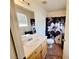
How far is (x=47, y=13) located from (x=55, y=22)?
80 cm

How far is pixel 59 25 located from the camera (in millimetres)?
5598

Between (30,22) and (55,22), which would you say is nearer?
(30,22)

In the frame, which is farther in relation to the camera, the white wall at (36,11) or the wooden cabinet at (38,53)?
the white wall at (36,11)

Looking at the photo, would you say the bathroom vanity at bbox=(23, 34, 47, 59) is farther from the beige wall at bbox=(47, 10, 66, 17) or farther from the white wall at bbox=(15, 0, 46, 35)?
the beige wall at bbox=(47, 10, 66, 17)

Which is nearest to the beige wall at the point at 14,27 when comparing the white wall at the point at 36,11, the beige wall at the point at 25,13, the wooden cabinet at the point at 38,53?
the wooden cabinet at the point at 38,53

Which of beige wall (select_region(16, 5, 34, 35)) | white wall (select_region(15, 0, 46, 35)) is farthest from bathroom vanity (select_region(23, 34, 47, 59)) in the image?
white wall (select_region(15, 0, 46, 35))

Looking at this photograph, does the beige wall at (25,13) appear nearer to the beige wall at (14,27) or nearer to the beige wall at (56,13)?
the beige wall at (14,27)

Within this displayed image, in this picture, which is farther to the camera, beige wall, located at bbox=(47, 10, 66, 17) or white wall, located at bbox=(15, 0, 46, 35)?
beige wall, located at bbox=(47, 10, 66, 17)

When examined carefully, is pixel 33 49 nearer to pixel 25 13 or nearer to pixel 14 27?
pixel 14 27

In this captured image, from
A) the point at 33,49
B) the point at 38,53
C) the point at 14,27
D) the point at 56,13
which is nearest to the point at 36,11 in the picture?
the point at 38,53

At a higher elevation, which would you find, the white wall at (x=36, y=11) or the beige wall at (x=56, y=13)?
the beige wall at (x=56, y=13)
